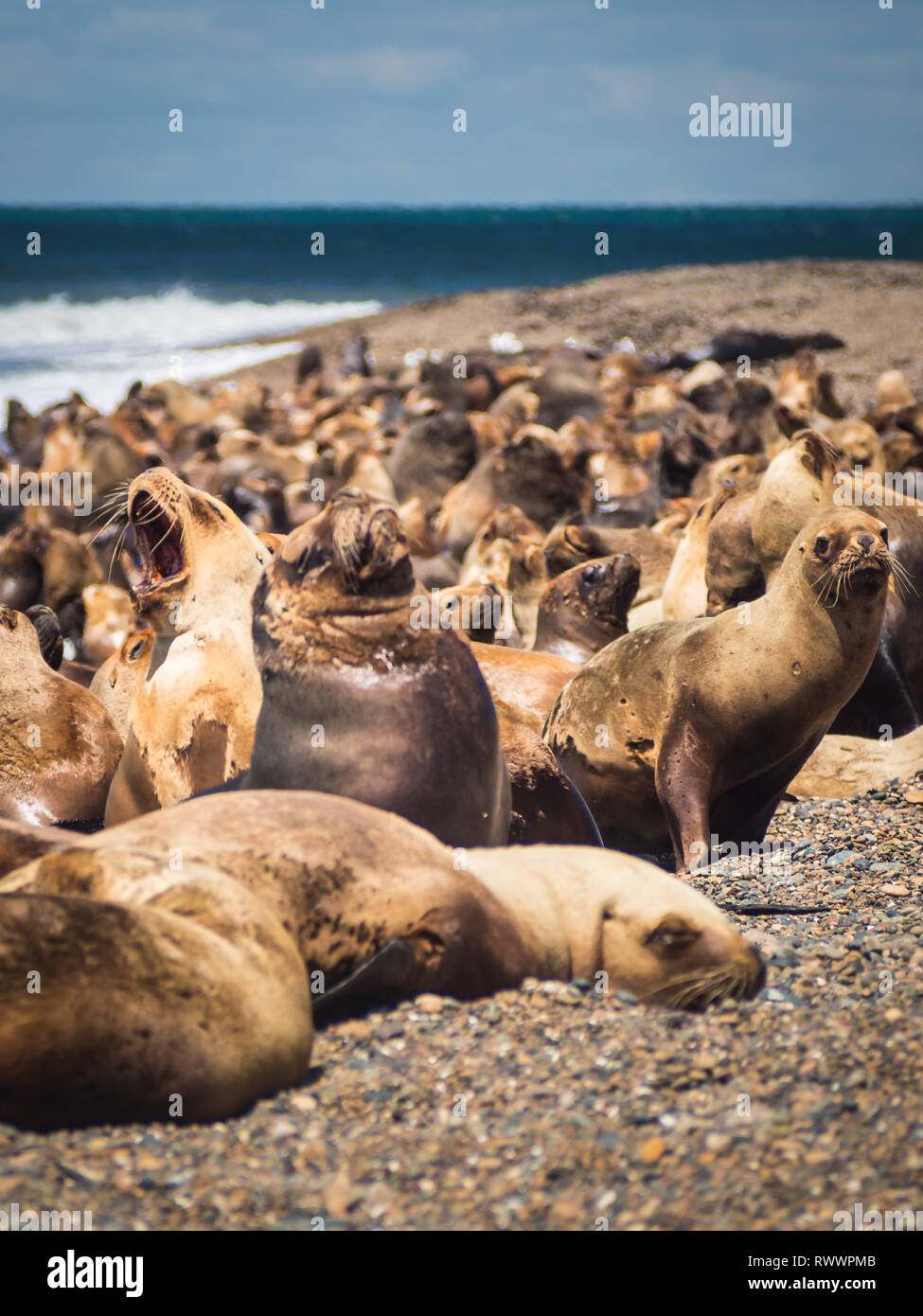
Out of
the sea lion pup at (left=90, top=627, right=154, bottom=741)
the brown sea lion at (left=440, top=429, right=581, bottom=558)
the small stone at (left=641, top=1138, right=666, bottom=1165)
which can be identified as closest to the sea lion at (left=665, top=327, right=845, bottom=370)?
the brown sea lion at (left=440, top=429, right=581, bottom=558)

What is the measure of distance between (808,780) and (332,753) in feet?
9.41

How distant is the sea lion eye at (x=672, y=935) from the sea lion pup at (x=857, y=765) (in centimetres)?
271

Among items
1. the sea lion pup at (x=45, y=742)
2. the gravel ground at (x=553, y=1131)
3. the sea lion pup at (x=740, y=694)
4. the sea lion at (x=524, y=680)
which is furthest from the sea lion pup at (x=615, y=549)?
the gravel ground at (x=553, y=1131)

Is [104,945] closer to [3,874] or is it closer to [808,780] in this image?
[3,874]

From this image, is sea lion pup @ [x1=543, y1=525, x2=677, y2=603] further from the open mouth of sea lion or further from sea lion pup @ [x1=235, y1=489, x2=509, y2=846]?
sea lion pup @ [x1=235, y1=489, x2=509, y2=846]

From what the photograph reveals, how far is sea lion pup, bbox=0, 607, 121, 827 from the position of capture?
512cm

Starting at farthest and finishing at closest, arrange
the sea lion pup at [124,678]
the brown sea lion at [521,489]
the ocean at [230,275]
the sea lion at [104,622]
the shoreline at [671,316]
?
the ocean at [230,275], the shoreline at [671,316], the brown sea lion at [521,489], the sea lion at [104,622], the sea lion pup at [124,678]

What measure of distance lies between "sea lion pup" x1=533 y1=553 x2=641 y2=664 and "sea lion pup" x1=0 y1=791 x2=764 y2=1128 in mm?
3309

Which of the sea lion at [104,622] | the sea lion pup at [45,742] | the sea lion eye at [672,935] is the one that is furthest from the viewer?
the sea lion at [104,622]

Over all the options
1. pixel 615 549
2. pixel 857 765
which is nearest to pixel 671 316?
pixel 615 549

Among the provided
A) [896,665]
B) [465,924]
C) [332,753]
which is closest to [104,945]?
[465,924]

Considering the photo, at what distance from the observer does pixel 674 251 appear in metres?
62.7

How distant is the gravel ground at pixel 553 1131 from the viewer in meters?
2.39

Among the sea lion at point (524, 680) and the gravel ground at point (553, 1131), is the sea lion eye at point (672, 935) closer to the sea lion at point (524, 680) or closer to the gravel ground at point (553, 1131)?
the gravel ground at point (553, 1131)
